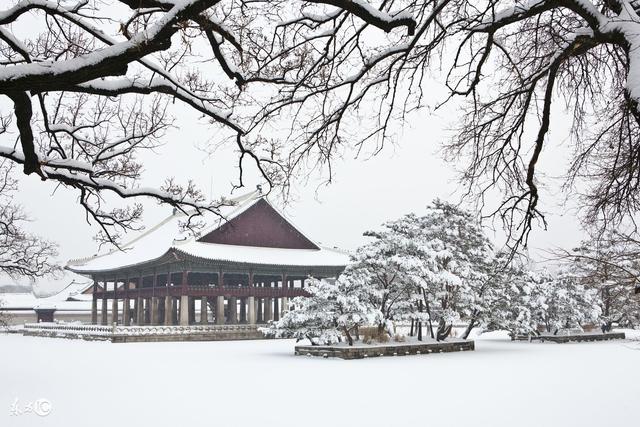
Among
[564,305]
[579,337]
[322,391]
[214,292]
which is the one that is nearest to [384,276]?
[322,391]

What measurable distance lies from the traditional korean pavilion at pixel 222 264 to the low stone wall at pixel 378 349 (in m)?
10.7

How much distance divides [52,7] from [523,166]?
5941 mm

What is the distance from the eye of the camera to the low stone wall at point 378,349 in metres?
19.2

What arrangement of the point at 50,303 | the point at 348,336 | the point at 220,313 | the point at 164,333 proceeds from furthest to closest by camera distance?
1. the point at 50,303
2. the point at 220,313
3. the point at 164,333
4. the point at 348,336

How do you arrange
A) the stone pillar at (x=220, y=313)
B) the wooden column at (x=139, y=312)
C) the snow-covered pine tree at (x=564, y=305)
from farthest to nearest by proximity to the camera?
the wooden column at (x=139, y=312), the stone pillar at (x=220, y=313), the snow-covered pine tree at (x=564, y=305)

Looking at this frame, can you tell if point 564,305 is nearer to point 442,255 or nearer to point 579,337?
point 579,337

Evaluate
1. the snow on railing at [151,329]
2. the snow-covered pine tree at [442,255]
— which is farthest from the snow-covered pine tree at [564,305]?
the snow on railing at [151,329]

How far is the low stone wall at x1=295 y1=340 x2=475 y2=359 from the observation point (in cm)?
1916

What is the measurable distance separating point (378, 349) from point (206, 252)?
48.8 ft

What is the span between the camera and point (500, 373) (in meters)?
14.2

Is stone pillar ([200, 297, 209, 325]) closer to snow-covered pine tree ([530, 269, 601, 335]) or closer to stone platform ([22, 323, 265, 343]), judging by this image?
stone platform ([22, 323, 265, 343])

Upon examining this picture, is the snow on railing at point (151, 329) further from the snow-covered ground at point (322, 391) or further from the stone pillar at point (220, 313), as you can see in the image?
the snow-covered ground at point (322, 391)

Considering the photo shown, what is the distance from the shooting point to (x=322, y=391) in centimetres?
1098

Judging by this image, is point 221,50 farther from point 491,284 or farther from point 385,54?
point 491,284
